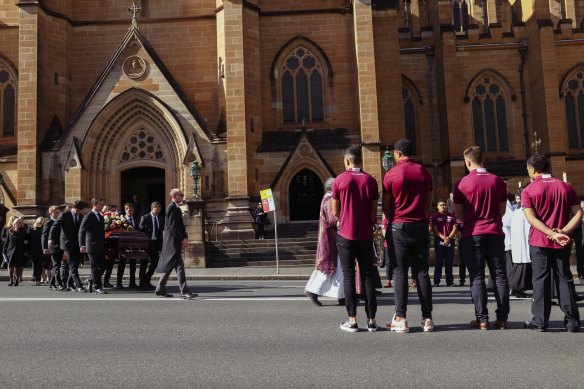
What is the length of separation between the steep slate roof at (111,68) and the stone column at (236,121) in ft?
3.58

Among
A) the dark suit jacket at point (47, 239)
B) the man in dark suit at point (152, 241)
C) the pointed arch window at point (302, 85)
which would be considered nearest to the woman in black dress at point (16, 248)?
the dark suit jacket at point (47, 239)

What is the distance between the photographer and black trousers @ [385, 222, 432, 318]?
215 inches

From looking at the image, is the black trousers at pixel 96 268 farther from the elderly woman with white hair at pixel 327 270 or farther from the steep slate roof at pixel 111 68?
the steep slate roof at pixel 111 68

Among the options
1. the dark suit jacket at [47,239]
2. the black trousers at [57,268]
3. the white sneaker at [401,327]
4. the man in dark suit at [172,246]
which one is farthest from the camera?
the dark suit jacket at [47,239]

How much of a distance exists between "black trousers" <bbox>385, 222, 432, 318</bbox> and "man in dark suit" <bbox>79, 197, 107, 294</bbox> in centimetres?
640

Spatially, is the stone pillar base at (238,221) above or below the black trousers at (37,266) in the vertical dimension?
above

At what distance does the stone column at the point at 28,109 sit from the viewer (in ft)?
71.3

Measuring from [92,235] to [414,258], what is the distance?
6.71 m

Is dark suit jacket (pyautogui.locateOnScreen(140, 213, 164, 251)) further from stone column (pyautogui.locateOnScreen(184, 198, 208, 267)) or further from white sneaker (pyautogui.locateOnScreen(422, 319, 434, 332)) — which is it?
white sneaker (pyautogui.locateOnScreen(422, 319, 434, 332))

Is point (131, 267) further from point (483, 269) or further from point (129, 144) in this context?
point (129, 144)

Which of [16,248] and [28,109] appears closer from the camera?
[16,248]

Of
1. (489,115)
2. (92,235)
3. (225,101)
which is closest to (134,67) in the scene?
(225,101)

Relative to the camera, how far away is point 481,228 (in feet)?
18.7

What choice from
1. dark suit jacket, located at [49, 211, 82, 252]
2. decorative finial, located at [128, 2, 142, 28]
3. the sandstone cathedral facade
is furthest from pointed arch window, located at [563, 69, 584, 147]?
dark suit jacket, located at [49, 211, 82, 252]
